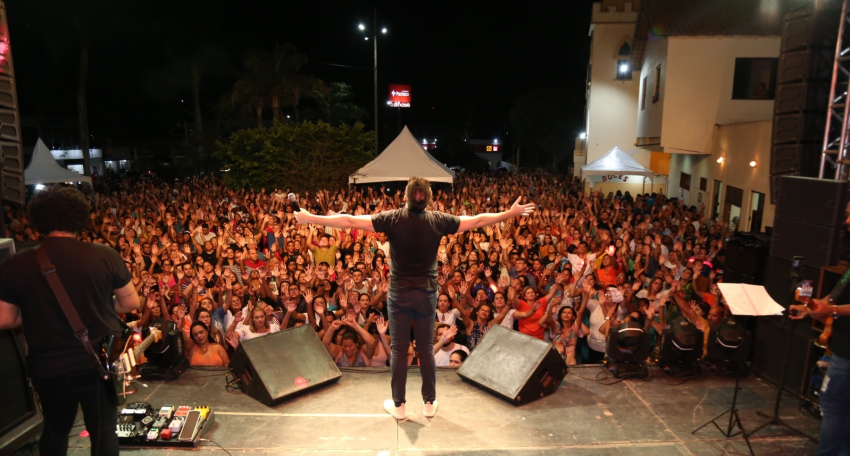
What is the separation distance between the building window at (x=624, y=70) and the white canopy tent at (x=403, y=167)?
11.2 metres

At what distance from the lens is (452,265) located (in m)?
6.59

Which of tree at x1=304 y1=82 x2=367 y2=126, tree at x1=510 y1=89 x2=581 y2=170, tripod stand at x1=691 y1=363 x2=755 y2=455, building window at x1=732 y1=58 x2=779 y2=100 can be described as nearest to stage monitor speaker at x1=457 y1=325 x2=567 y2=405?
tripod stand at x1=691 y1=363 x2=755 y2=455

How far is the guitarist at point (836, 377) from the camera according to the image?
256 centimetres

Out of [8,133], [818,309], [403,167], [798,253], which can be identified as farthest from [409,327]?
[403,167]

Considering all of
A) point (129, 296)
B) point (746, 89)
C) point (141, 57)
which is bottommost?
point (129, 296)

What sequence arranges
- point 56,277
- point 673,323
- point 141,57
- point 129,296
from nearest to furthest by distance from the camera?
point 56,277 → point 129,296 → point 673,323 → point 141,57

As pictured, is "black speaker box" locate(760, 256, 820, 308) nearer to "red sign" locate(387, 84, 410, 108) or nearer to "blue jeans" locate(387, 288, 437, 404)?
"blue jeans" locate(387, 288, 437, 404)

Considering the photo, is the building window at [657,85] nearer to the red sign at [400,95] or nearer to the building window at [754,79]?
the building window at [754,79]

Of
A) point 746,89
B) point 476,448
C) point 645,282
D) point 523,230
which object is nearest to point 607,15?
point 746,89

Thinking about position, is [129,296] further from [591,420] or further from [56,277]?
[591,420]

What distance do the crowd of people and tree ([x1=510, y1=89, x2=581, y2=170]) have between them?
32.5 m

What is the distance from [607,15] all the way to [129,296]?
22.6 meters

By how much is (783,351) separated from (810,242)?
85 centimetres

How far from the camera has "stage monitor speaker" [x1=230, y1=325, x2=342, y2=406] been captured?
3.60 metres
